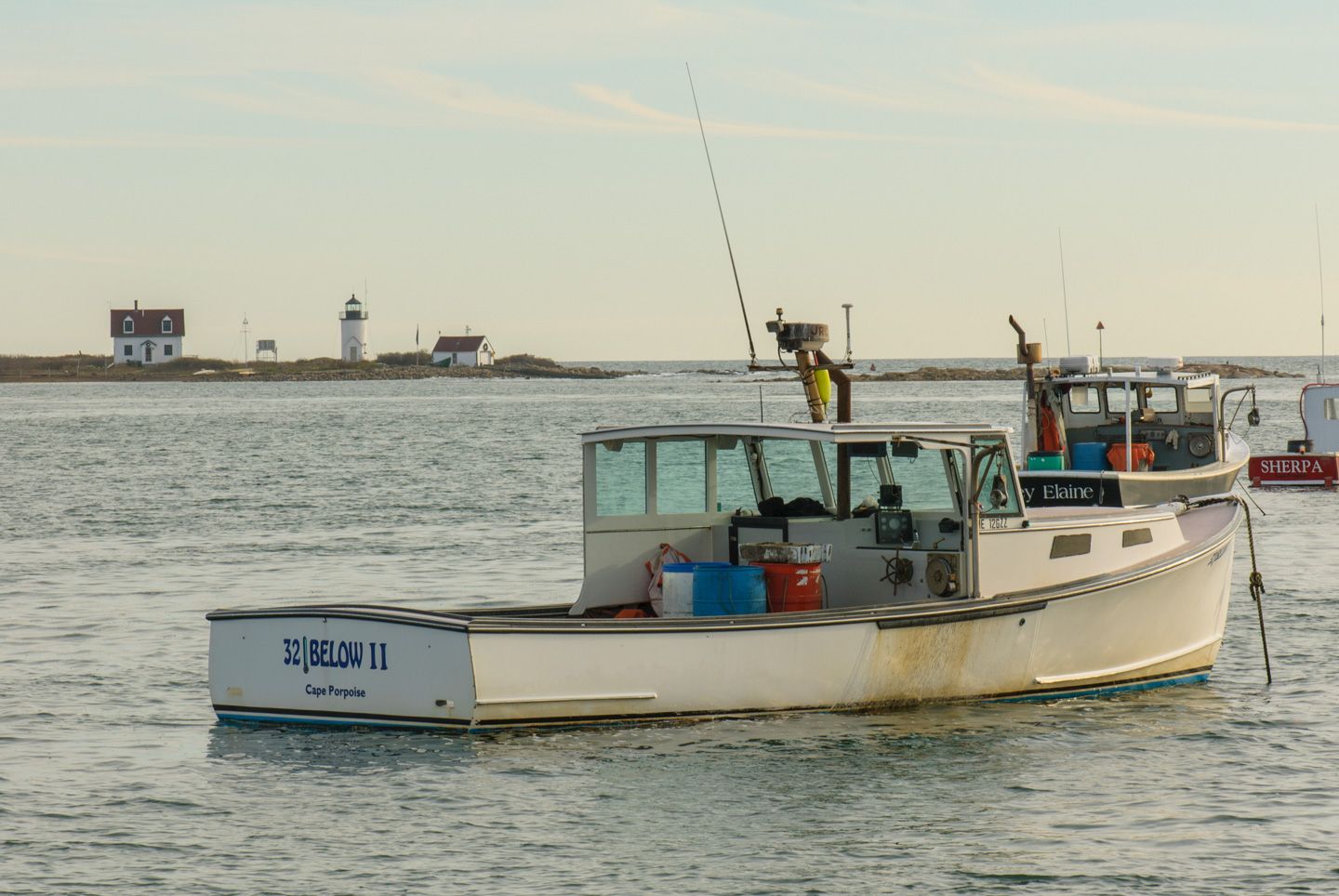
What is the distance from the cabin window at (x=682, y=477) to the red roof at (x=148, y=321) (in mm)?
161222

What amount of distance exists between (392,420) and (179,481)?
47.2 meters

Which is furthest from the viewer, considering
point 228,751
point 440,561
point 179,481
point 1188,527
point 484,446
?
point 484,446

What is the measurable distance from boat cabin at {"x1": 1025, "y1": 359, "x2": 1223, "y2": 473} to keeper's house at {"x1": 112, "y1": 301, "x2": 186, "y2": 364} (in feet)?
502

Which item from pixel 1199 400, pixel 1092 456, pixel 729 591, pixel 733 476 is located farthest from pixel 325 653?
pixel 1199 400

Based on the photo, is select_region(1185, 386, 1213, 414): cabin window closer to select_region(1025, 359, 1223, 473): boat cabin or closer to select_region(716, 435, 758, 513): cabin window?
select_region(1025, 359, 1223, 473): boat cabin

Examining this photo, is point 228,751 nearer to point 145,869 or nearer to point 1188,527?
point 145,869

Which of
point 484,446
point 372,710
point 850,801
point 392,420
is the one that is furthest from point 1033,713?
point 392,420

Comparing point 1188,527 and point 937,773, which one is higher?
point 1188,527

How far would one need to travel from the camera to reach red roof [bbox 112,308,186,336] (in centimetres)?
16275

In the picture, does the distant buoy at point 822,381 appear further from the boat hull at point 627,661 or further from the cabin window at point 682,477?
the boat hull at point 627,661

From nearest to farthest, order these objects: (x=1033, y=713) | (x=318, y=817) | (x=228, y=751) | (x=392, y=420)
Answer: (x=318, y=817) < (x=228, y=751) < (x=1033, y=713) < (x=392, y=420)

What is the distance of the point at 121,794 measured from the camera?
9695mm

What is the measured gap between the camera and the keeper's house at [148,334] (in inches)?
6422

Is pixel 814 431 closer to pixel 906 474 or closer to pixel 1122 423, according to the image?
pixel 906 474
